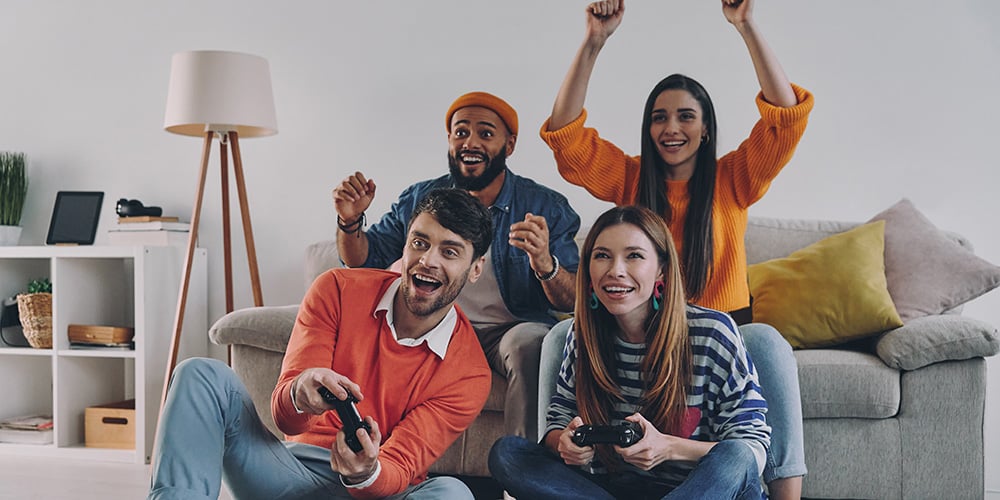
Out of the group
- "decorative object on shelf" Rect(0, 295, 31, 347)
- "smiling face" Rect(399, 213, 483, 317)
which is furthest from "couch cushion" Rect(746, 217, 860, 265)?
"decorative object on shelf" Rect(0, 295, 31, 347)

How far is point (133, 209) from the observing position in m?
3.39

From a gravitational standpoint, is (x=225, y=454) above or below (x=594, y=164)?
below

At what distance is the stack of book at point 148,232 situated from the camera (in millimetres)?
3348

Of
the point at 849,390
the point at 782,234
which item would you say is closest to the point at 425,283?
the point at 849,390

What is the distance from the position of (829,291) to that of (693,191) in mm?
636

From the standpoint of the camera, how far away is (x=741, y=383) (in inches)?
67.0

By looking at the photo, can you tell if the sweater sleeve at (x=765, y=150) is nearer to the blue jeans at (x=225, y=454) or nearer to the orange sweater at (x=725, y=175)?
the orange sweater at (x=725, y=175)

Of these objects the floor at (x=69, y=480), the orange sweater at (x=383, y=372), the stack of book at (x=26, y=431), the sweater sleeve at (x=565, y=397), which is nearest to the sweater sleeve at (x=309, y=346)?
the orange sweater at (x=383, y=372)

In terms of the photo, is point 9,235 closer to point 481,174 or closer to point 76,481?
point 76,481

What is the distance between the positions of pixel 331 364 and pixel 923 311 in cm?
171

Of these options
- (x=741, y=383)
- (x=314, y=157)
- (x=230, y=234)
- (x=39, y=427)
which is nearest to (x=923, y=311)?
(x=741, y=383)

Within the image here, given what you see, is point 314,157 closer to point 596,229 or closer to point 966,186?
point 596,229

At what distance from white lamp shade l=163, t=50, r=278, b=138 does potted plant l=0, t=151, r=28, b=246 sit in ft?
2.86

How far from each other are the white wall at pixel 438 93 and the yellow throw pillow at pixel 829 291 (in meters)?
0.43
